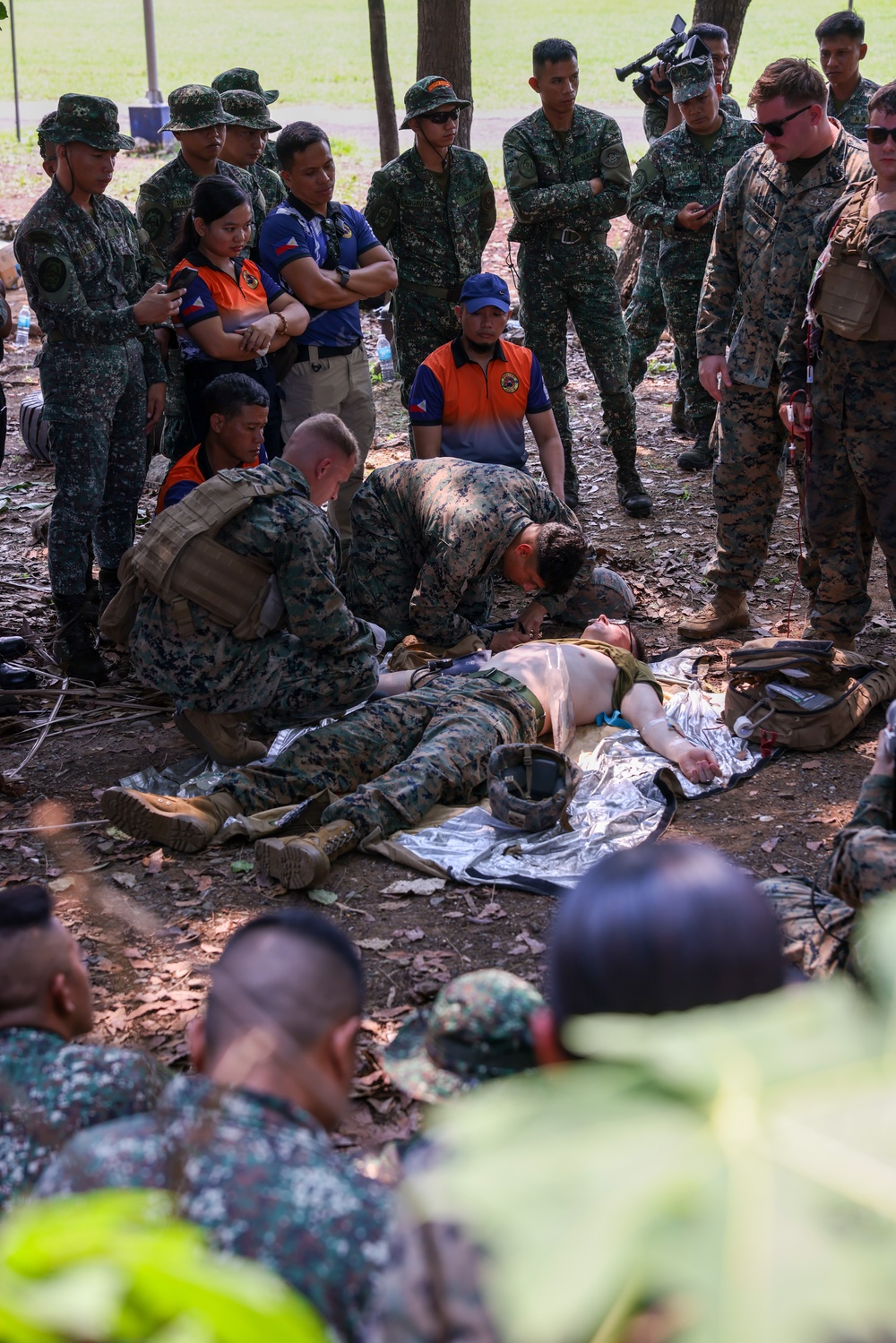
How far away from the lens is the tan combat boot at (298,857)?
149 inches

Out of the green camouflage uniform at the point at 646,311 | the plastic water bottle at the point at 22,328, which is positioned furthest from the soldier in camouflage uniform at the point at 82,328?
the plastic water bottle at the point at 22,328

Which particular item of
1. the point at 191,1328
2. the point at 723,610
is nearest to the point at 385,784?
the point at 723,610

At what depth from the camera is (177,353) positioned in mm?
5820

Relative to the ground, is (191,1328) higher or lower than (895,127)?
lower

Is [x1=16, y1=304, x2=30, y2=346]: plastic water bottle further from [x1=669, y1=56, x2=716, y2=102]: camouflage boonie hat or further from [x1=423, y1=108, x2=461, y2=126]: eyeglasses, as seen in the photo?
[x1=669, y1=56, x2=716, y2=102]: camouflage boonie hat

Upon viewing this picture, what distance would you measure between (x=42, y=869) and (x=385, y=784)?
1.21m

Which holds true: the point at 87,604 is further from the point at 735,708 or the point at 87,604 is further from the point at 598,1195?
the point at 598,1195

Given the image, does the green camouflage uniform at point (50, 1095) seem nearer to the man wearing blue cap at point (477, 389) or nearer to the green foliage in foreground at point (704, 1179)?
the green foliage in foreground at point (704, 1179)

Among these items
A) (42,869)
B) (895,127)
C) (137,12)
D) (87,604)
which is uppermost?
(137,12)

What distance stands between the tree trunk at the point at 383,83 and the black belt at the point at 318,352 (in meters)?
4.71

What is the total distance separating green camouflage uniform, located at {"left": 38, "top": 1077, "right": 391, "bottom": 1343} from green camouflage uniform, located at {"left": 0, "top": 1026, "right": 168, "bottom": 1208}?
359 mm

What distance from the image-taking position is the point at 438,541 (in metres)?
5.18

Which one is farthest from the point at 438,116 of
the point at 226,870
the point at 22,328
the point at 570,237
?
the point at 22,328

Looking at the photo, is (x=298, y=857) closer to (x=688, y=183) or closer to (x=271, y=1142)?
(x=271, y=1142)
